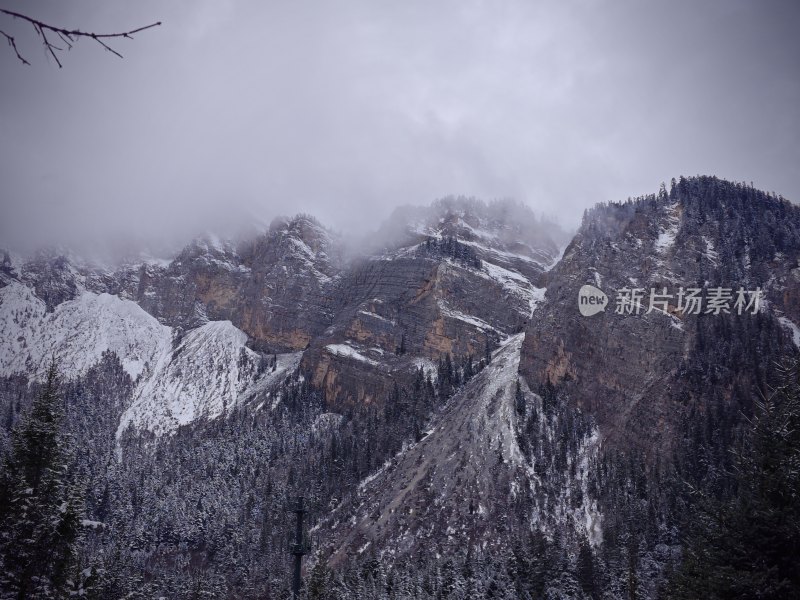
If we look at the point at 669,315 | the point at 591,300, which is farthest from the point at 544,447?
the point at 591,300

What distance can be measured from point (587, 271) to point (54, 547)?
16743 centimetres

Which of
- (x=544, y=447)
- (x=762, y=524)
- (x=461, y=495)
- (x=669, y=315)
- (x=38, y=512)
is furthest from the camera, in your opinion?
(x=669, y=315)

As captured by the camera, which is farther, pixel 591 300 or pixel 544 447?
pixel 591 300

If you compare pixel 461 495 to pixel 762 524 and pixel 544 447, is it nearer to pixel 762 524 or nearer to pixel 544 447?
pixel 544 447

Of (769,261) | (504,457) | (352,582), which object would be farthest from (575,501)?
(769,261)

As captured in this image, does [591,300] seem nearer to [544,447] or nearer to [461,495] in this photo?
[544,447]

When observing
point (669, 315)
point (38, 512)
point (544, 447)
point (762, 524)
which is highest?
point (669, 315)

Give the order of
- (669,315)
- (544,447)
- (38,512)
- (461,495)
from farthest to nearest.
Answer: (669,315) < (544,447) < (461,495) < (38,512)

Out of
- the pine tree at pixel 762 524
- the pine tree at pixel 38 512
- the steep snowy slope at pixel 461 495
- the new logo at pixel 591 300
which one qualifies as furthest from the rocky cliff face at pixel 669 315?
the pine tree at pixel 38 512

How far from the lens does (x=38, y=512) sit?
904 inches

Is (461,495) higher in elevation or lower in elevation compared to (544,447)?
lower

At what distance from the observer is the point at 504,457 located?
144 m

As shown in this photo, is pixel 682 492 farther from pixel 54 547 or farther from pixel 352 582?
pixel 54 547

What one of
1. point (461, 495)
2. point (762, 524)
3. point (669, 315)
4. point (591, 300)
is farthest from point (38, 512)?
point (591, 300)
